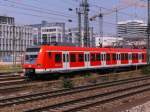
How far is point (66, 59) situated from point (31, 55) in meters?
3.14

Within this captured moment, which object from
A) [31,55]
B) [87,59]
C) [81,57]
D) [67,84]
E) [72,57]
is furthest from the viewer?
[87,59]

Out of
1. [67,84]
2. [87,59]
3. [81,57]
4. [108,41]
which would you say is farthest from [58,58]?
[108,41]

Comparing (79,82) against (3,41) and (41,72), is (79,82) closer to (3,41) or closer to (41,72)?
(41,72)

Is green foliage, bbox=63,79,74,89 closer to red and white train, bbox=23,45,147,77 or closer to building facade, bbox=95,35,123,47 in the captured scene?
red and white train, bbox=23,45,147,77

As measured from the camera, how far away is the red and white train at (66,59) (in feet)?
102

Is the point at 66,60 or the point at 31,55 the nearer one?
the point at 31,55

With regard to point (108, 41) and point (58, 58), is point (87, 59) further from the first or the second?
point (108, 41)

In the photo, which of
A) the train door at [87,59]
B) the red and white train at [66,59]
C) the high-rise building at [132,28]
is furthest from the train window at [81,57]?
the high-rise building at [132,28]

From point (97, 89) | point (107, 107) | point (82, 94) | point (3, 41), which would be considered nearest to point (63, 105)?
point (107, 107)

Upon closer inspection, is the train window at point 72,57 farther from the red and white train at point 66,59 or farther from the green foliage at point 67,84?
the green foliage at point 67,84

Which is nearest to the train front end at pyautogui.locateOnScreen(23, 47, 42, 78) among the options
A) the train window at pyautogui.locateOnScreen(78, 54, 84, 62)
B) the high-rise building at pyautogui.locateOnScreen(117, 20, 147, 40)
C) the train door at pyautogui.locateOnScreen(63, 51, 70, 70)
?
the train door at pyautogui.locateOnScreen(63, 51, 70, 70)

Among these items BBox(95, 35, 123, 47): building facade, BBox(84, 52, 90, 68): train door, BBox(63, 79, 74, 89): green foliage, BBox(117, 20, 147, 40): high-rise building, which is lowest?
BBox(63, 79, 74, 89): green foliage

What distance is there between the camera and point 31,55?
105ft

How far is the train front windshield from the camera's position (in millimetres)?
31469
